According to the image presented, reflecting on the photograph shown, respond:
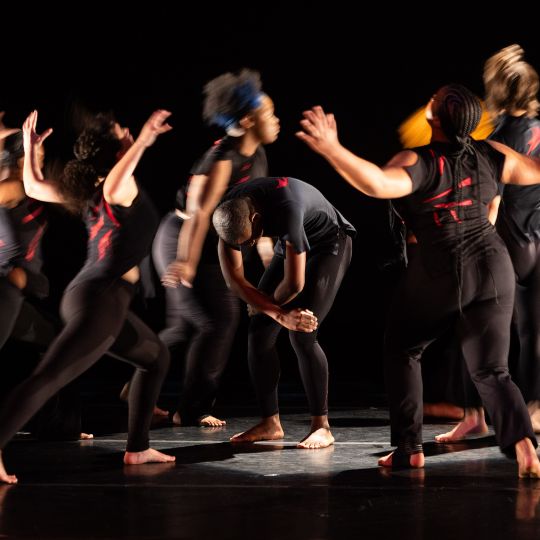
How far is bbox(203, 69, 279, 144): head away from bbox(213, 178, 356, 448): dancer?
432 mm

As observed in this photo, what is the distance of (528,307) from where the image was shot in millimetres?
4223

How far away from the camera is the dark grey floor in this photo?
262 cm

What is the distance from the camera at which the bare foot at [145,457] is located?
3637mm

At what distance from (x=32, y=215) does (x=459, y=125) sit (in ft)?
5.62

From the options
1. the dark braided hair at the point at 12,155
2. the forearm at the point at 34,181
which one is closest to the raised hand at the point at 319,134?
the forearm at the point at 34,181

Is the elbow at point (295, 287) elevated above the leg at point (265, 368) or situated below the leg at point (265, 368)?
above

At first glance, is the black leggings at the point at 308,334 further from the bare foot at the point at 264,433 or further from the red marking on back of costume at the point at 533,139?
the red marking on back of costume at the point at 533,139

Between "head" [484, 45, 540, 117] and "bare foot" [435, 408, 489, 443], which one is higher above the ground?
"head" [484, 45, 540, 117]

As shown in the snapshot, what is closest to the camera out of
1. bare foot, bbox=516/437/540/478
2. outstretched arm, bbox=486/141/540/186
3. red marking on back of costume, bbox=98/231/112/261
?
bare foot, bbox=516/437/540/478

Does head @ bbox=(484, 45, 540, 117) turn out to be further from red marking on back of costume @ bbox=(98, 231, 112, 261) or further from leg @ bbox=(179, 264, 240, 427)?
red marking on back of costume @ bbox=(98, 231, 112, 261)

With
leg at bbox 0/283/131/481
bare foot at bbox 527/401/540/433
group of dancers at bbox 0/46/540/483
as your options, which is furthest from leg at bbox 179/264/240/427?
bare foot at bbox 527/401/540/433

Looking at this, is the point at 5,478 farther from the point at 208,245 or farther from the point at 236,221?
the point at 208,245

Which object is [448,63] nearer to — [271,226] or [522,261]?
[522,261]

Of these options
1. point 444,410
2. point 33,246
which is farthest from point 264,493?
point 444,410
